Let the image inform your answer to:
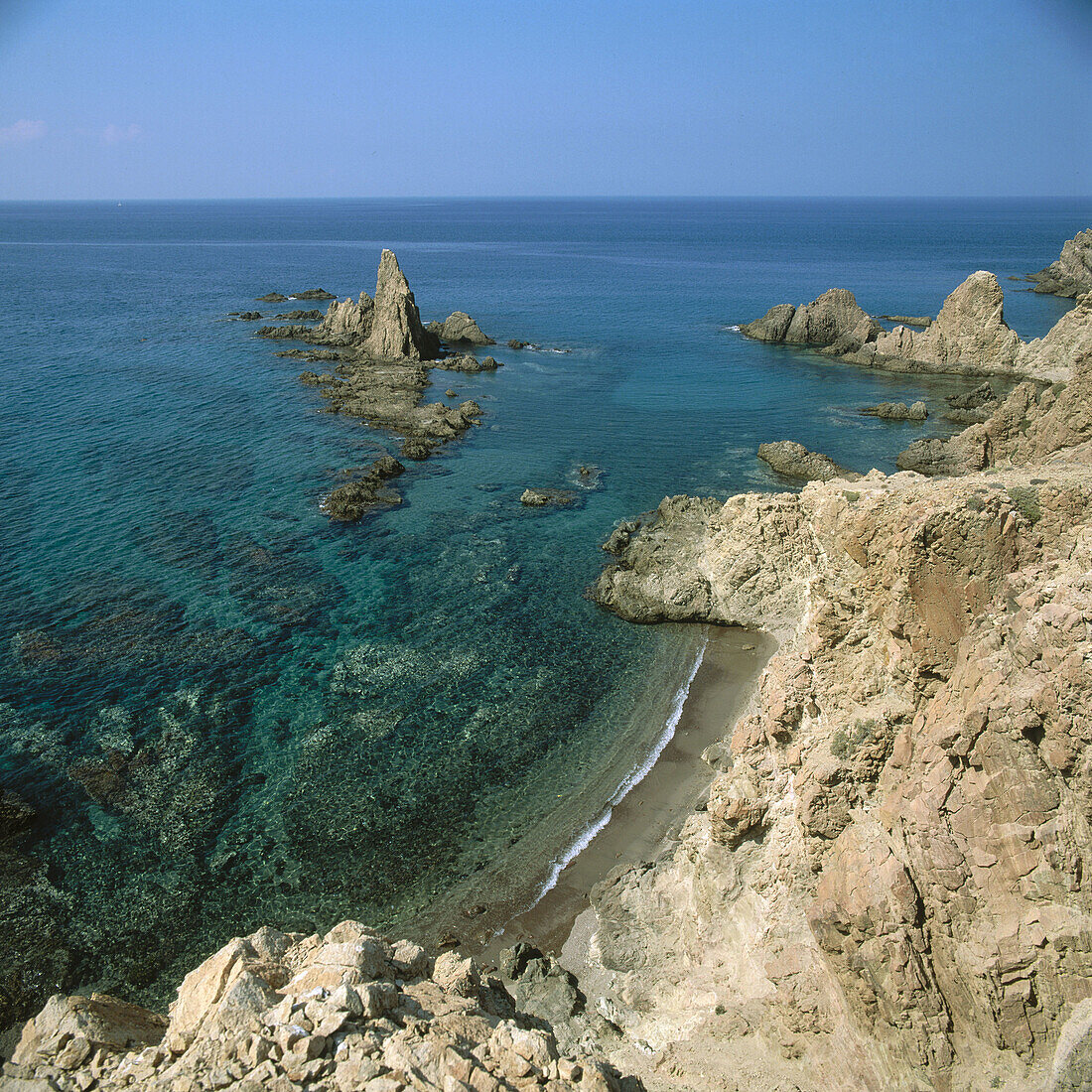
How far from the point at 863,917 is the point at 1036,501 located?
8673 millimetres

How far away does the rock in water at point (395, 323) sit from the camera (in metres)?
80.3

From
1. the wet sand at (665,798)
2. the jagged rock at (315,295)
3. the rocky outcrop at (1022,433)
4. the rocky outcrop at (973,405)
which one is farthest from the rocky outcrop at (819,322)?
the wet sand at (665,798)

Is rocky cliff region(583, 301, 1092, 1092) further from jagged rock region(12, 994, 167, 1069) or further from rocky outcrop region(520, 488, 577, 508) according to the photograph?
rocky outcrop region(520, 488, 577, 508)

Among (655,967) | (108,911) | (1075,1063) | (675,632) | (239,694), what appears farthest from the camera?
(675,632)

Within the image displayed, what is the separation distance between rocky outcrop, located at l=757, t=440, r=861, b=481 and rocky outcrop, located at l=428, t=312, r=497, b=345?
153 feet

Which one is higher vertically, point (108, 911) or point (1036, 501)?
point (1036, 501)

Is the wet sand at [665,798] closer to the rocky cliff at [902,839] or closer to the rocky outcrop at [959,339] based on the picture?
the rocky cliff at [902,839]

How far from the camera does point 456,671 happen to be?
3128 cm

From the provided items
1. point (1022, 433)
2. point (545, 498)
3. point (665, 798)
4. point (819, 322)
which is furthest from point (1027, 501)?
point (819, 322)

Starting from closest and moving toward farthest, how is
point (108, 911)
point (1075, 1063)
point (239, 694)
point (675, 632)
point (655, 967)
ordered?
point (1075, 1063) < point (655, 967) < point (108, 911) < point (239, 694) < point (675, 632)

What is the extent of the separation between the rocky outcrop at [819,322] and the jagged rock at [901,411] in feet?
91.2

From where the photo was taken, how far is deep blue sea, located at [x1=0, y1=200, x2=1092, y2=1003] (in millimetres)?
22328

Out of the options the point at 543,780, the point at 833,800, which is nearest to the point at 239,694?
the point at 543,780

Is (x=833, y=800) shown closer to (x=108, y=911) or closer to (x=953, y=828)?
(x=953, y=828)
